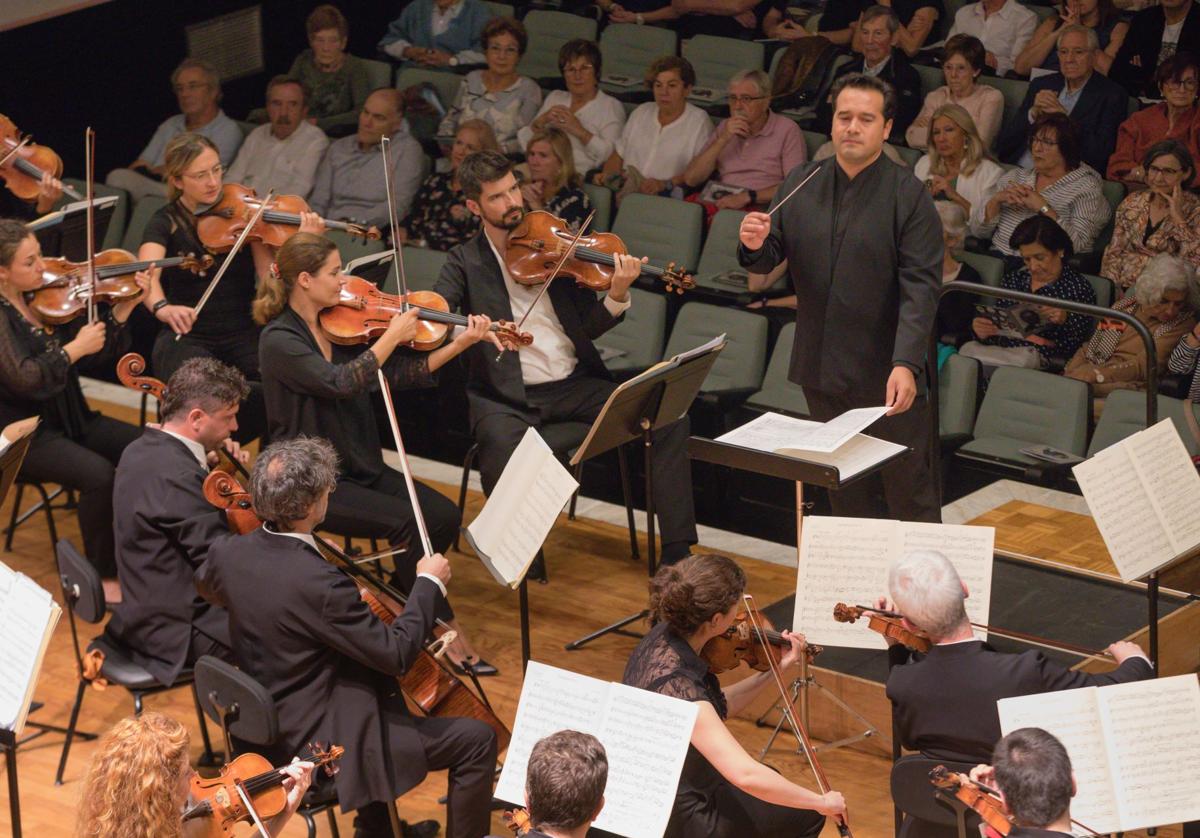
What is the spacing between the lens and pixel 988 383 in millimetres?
6020

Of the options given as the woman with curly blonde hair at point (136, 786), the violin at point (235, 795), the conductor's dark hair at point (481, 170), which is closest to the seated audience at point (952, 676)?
the violin at point (235, 795)

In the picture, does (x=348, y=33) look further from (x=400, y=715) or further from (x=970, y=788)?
(x=970, y=788)

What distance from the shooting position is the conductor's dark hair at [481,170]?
200 inches

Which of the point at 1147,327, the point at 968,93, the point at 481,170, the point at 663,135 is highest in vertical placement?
the point at 481,170

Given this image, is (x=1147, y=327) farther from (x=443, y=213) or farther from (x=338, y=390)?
(x=443, y=213)

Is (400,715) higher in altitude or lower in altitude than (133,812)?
lower

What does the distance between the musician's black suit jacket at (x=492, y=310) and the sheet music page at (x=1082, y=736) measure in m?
2.42

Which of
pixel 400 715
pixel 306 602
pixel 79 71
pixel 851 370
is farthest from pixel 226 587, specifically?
pixel 79 71

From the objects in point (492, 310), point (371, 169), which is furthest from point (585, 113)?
point (492, 310)

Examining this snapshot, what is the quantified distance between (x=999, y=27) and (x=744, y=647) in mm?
4463

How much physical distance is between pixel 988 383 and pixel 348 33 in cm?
454

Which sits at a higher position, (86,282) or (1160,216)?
(1160,216)

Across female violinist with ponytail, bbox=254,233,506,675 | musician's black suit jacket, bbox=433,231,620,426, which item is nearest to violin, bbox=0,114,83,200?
female violinist with ponytail, bbox=254,233,506,675

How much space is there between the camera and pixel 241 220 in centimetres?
573
